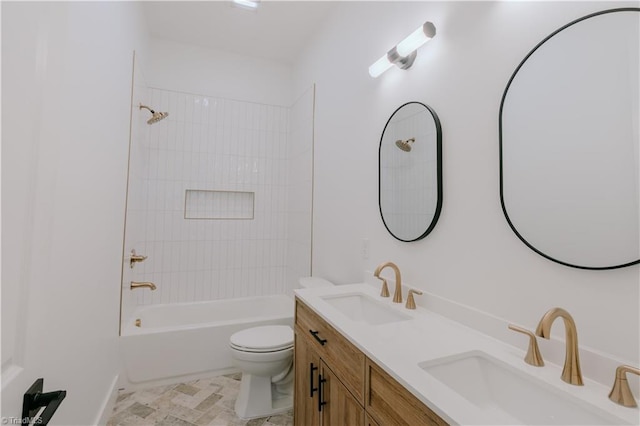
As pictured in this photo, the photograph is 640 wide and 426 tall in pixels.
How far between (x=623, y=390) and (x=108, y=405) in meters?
2.45

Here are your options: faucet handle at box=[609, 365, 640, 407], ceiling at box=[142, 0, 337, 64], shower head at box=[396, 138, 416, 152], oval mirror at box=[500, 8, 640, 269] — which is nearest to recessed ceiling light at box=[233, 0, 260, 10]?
ceiling at box=[142, 0, 337, 64]

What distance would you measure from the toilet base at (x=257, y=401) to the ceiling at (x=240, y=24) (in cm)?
278

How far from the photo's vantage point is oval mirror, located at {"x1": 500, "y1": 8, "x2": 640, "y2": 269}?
758mm

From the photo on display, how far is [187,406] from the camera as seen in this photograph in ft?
6.48

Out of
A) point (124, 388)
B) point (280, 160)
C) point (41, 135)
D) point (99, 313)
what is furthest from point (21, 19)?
point (280, 160)

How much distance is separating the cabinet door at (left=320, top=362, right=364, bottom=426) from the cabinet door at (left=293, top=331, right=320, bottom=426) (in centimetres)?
7

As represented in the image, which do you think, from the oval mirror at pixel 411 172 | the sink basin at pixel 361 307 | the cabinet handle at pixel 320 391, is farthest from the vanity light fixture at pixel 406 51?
the cabinet handle at pixel 320 391

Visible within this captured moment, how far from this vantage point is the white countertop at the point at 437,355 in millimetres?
661

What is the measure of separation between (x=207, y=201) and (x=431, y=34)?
2505 millimetres

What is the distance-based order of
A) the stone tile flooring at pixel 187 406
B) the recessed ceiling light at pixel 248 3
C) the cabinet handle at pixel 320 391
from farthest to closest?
1. the recessed ceiling light at pixel 248 3
2. the stone tile flooring at pixel 187 406
3. the cabinet handle at pixel 320 391

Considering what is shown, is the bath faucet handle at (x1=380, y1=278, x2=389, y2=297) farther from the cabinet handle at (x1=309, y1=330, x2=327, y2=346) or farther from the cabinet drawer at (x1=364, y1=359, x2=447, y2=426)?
the cabinet drawer at (x1=364, y1=359, x2=447, y2=426)

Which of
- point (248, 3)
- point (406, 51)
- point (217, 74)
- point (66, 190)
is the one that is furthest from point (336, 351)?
point (217, 74)

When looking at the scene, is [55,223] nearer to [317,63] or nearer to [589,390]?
[589,390]

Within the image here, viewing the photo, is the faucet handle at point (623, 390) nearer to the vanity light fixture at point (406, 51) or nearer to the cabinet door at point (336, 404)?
the cabinet door at point (336, 404)
